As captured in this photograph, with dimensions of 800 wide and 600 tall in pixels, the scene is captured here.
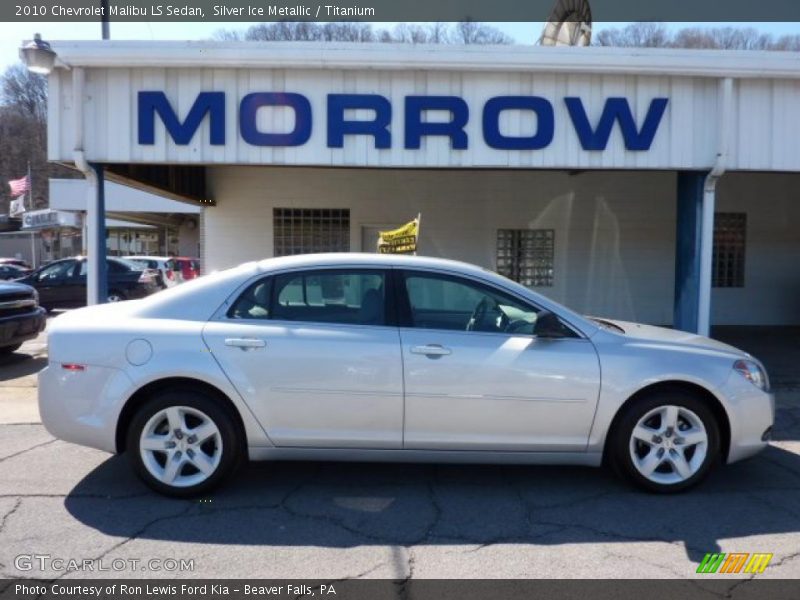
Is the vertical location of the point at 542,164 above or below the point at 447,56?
below

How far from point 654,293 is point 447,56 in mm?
7530

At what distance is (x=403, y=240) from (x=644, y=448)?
14.8 feet

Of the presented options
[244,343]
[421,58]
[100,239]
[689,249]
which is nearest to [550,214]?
[689,249]

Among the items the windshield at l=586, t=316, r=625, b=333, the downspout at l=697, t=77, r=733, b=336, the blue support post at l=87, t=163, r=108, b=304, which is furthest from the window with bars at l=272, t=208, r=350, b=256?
the windshield at l=586, t=316, r=625, b=333

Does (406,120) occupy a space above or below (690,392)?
above

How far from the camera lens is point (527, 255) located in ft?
43.1

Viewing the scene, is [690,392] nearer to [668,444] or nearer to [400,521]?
[668,444]

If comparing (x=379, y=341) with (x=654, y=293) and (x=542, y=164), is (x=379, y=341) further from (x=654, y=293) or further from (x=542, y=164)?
(x=654, y=293)

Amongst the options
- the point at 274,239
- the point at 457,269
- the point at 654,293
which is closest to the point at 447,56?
the point at 457,269

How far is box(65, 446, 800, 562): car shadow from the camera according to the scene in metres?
3.99

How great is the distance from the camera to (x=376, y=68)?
7516 millimetres

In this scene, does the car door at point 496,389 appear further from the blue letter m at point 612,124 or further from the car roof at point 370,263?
the blue letter m at point 612,124
